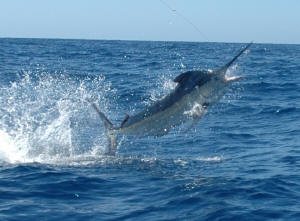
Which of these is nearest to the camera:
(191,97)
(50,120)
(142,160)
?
(191,97)

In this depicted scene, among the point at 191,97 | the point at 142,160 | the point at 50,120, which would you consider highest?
the point at 191,97

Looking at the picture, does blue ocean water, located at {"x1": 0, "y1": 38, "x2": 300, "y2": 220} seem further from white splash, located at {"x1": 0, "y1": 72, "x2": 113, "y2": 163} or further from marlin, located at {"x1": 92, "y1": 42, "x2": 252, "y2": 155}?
marlin, located at {"x1": 92, "y1": 42, "x2": 252, "y2": 155}

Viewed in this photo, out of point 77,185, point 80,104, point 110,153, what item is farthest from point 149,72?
point 77,185

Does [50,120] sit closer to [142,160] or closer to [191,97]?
[142,160]

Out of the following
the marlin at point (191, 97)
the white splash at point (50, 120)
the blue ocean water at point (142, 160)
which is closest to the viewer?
the blue ocean water at point (142, 160)

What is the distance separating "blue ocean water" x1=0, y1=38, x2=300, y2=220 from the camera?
6297 millimetres

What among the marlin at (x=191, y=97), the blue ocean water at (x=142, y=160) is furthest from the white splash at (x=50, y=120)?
the marlin at (x=191, y=97)

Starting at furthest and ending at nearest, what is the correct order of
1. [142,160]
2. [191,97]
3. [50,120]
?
[50,120] < [142,160] < [191,97]

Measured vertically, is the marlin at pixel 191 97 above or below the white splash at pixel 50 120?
above

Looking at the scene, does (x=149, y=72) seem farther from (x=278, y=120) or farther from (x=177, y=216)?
(x=177, y=216)

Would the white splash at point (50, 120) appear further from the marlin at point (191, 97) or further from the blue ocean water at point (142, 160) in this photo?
the marlin at point (191, 97)

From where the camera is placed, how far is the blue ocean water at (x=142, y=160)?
6.30 m

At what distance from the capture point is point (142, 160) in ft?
29.5

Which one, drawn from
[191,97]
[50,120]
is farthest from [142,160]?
[50,120]
